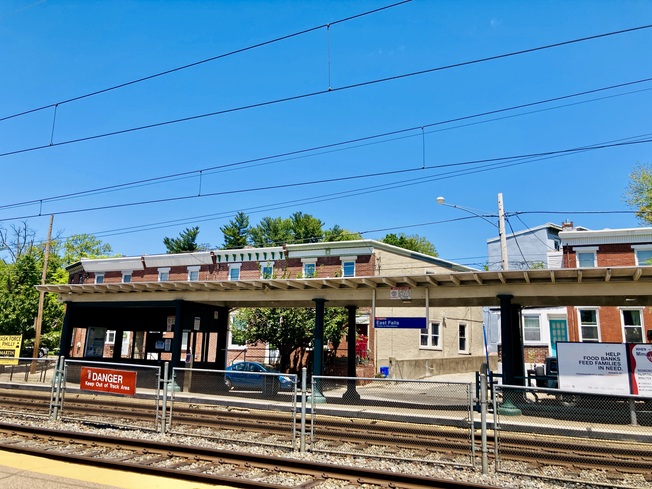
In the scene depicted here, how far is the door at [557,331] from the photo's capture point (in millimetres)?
33397

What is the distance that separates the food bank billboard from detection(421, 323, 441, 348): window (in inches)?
721

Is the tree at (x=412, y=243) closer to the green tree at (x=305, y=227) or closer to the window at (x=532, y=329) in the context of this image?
the green tree at (x=305, y=227)

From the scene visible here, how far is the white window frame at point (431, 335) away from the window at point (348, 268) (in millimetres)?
6526

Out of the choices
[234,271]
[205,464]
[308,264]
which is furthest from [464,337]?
[205,464]

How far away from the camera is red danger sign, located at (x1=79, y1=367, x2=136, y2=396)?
41.3 feet

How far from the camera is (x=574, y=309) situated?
32344 mm

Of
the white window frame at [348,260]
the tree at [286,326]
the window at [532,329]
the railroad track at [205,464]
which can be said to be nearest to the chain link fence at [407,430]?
the railroad track at [205,464]

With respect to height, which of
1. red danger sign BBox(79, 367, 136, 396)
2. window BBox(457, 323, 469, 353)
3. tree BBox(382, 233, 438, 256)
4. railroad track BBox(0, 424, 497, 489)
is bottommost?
railroad track BBox(0, 424, 497, 489)

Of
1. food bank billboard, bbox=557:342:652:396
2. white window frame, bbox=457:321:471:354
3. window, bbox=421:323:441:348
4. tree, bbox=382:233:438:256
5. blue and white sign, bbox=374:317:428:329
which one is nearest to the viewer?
food bank billboard, bbox=557:342:652:396

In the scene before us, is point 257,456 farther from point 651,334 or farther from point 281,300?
point 651,334

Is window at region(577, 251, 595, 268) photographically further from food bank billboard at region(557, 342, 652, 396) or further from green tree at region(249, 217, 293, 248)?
green tree at region(249, 217, 293, 248)

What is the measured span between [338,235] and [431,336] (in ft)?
122

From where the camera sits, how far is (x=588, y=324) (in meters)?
31.9

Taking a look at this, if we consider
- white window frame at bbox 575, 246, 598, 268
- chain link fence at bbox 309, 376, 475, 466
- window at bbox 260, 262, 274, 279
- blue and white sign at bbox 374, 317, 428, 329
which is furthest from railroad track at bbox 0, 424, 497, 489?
white window frame at bbox 575, 246, 598, 268
